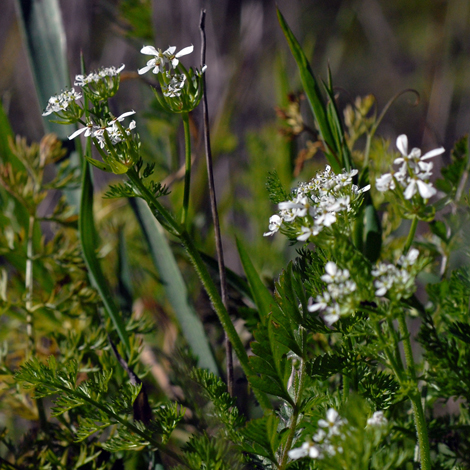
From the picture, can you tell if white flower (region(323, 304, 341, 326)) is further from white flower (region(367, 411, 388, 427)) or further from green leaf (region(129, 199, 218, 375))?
green leaf (region(129, 199, 218, 375))

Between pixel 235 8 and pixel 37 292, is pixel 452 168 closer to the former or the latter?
pixel 37 292

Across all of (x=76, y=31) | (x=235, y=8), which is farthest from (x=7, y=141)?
(x=235, y=8)

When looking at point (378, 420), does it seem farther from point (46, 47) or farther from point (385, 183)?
point (46, 47)

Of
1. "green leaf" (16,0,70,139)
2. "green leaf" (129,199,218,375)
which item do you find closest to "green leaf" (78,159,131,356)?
"green leaf" (129,199,218,375)

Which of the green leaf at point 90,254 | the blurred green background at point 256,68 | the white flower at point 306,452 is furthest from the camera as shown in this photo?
the blurred green background at point 256,68

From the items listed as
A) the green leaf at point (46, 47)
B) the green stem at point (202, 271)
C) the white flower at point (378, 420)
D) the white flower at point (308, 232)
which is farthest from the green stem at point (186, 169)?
the green leaf at point (46, 47)

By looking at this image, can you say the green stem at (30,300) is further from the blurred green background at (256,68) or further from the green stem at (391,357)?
the green stem at (391,357)

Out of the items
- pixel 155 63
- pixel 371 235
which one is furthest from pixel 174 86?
pixel 371 235
